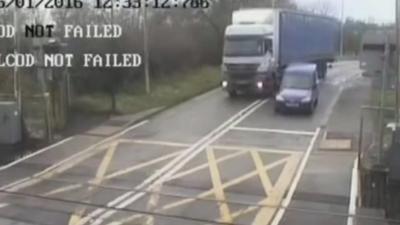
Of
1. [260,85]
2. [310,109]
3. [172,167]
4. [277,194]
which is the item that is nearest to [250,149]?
[172,167]

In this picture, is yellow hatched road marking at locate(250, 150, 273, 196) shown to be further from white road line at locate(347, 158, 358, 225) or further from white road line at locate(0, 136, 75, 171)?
white road line at locate(0, 136, 75, 171)

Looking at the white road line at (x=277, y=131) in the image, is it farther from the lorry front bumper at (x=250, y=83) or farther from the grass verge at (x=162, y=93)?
the lorry front bumper at (x=250, y=83)

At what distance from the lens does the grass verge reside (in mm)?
17875

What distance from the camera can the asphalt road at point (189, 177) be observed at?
9.36m

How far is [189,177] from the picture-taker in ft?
37.6

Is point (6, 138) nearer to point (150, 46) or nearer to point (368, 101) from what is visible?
point (150, 46)

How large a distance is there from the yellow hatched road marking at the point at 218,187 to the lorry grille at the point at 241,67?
563cm

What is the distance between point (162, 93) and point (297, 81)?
4100mm

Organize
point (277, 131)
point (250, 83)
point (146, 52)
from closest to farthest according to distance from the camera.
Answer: point (277, 131) < point (146, 52) < point (250, 83)

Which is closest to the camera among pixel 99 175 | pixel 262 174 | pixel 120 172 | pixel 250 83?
pixel 262 174

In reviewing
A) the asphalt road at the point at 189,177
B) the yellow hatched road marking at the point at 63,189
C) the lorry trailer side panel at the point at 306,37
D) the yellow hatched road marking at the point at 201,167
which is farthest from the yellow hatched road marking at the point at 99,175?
the lorry trailer side panel at the point at 306,37

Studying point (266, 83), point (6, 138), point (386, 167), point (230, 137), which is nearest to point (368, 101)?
point (266, 83)

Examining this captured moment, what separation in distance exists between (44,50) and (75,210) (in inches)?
250

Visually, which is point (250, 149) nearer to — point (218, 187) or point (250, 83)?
point (218, 187)
